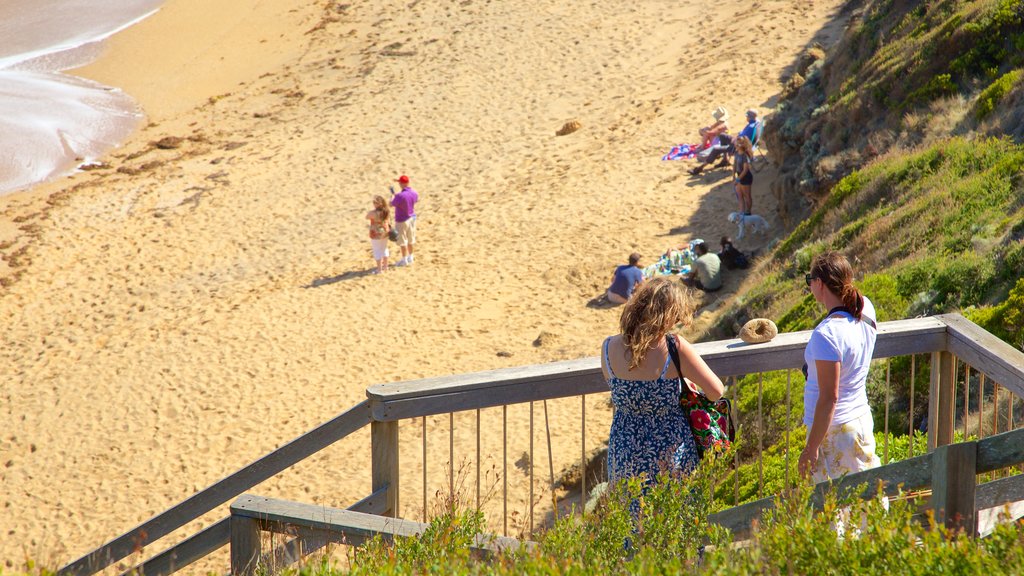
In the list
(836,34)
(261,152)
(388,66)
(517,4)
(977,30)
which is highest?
(517,4)

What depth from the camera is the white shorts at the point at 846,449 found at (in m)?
3.62

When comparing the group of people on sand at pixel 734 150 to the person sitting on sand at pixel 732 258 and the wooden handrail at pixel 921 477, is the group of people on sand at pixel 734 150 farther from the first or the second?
the wooden handrail at pixel 921 477

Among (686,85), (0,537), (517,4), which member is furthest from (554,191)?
(517,4)

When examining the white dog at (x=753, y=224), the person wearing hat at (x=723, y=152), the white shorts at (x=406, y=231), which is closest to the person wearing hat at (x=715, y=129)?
the person wearing hat at (x=723, y=152)

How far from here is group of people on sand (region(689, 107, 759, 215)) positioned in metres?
14.1

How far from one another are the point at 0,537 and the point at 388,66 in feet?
56.8

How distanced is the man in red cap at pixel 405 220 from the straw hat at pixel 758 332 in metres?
11.3

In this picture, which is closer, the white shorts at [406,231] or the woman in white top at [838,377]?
the woman in white top at [838,377]

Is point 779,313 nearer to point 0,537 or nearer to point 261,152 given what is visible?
point 0,537

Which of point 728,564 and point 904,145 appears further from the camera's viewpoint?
point 904,145

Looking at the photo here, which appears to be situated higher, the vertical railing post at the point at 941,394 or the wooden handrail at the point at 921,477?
the vertical railing post at the point at 941,394

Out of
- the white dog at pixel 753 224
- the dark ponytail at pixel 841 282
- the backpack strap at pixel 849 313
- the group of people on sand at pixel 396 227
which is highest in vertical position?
the group of people on sand at pixel 396 227

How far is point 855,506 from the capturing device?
253 cm

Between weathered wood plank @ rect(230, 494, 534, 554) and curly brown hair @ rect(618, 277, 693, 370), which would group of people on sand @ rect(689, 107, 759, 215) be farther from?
weathered wood plank @ rect(230, 494, 534, 554)
